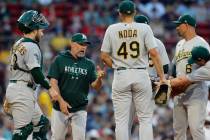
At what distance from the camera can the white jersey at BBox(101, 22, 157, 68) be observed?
11.3 metres

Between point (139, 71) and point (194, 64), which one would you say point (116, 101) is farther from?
point (194, 64)

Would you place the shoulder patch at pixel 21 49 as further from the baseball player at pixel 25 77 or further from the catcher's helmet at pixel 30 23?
the catcher's helmet at pixel 30 23

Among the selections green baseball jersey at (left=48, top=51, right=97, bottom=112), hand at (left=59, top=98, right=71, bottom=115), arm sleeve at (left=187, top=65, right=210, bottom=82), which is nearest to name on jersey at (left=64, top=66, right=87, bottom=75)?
green baseball jersey at (left=48, top=51, right=97, bottom=112)

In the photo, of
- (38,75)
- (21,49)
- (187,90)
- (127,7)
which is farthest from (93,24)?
(38,75)

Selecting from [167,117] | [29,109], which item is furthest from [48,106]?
[29,109]

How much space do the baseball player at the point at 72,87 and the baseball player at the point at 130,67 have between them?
2.72 feet

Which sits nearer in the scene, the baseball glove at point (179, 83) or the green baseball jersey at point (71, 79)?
the baseball glove at point (179, 83)

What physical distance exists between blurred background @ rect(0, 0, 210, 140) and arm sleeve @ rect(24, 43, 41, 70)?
28.9 ft

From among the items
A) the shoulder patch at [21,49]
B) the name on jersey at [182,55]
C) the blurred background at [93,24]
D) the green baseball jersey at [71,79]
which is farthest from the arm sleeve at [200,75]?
the blurred background at [93,24]

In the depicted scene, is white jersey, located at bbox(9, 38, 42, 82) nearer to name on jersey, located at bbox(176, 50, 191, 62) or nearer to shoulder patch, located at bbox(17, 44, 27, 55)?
shoulder patch, located at bbox(17, 44, 27, 55)

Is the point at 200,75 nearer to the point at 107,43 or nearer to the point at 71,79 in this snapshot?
the point at 107,43

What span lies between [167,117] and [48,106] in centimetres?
411

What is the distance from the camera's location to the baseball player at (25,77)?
1120cm

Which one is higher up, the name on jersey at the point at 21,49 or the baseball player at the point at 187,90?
the name on jersey at the point at 21,49
